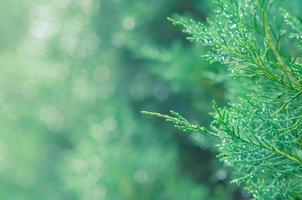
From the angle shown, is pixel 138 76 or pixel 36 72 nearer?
pixel 138 76

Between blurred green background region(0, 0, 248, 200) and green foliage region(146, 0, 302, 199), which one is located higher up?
blurred green background region(0, 0, 248, 200)

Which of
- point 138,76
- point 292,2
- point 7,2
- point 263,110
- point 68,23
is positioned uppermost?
point 7,2

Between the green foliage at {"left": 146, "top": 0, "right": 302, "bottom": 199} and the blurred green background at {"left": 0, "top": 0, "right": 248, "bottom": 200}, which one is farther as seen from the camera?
the blurred green background at {"left": 0, "top": 0, "right": 248, "bottom": 200}

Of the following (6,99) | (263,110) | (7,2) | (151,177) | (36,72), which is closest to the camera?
(263,110)

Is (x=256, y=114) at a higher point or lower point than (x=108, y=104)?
lower

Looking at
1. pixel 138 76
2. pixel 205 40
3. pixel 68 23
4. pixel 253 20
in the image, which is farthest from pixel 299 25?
pixel 68 23

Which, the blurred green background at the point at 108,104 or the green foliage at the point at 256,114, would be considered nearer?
the green foliage at the point at 256,114

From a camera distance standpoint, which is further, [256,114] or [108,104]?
[108,104]

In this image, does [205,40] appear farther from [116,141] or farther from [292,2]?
[116,141]
